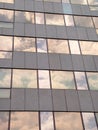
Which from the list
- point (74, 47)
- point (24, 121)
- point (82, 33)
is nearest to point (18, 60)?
point (74, 47)

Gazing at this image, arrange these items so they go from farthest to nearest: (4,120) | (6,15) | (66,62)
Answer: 1. (6,15)
2. (66,62)
3. (4,120)

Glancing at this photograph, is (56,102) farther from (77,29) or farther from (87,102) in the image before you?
(77,29)

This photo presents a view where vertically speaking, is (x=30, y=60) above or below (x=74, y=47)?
below

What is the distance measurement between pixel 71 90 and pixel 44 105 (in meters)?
2.66

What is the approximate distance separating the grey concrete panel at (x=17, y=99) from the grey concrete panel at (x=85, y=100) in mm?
4479

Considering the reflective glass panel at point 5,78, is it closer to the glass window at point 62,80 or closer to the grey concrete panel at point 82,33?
the glass window at point 62,80

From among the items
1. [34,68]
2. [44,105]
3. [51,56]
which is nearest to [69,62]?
[51,56]

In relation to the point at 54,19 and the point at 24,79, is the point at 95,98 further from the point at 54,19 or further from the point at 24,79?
the point at 54,19

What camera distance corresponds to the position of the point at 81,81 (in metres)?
20.0

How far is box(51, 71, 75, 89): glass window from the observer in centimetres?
1943

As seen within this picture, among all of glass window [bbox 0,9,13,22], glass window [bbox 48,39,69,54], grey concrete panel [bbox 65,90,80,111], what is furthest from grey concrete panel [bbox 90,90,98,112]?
glass window [bbox 0,9,13,22]

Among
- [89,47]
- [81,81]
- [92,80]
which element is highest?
[89,47]

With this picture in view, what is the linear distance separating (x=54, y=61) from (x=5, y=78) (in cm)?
451

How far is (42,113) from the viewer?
17516mm
